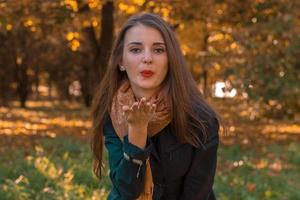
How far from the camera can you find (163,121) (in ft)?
8.33

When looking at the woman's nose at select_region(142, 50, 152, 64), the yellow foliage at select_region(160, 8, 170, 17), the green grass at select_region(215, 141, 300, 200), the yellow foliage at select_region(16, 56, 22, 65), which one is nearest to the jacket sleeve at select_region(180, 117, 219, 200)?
the woman's nose at select_region(142, 50, 152, 64)

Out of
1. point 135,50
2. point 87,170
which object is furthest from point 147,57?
point 87,170

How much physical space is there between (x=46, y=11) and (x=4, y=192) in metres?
7.08

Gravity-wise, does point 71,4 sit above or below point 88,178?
above

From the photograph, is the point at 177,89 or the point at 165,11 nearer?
the point at 177,89

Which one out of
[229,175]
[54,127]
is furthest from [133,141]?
[54,127]

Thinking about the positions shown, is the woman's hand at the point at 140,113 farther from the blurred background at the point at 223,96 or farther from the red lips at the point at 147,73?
the blurred background at the point at 223,96

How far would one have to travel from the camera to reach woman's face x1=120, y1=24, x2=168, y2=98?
257cm

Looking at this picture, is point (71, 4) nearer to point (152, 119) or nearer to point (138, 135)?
point (152, 119)

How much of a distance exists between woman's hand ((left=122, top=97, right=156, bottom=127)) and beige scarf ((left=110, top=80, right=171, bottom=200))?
0.15 metres

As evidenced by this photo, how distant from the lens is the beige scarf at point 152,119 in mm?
2506

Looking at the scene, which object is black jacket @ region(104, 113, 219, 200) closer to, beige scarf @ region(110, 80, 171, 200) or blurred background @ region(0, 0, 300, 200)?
beige scarf @ region(110, 80, 171, 200)

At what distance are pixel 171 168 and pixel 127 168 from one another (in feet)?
0.85

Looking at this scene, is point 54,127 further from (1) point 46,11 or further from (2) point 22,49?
(2) point 22,49
